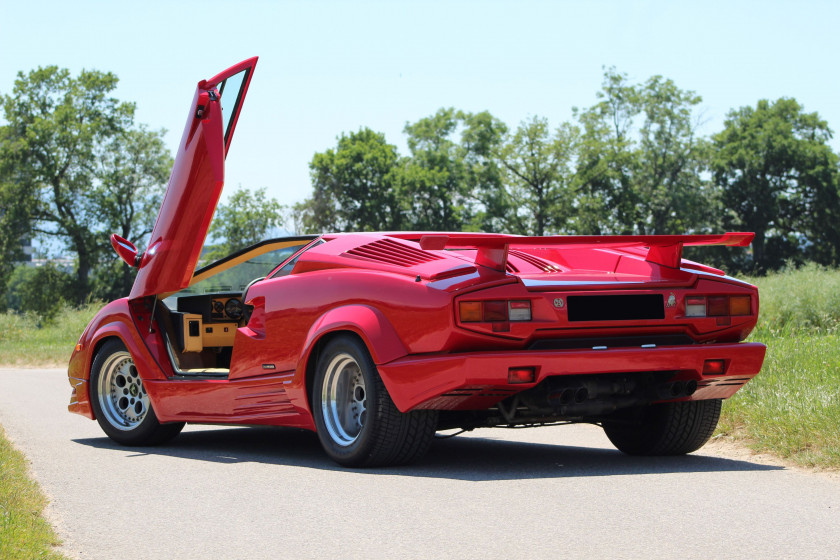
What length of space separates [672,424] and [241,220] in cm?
6751

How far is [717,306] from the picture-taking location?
5.46 m

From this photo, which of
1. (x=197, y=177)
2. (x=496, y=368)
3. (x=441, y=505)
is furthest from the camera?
(x=197, y=177)

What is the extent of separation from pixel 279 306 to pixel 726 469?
2678mm

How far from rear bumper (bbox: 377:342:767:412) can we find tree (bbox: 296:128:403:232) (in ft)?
225

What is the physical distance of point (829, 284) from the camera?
1908cm

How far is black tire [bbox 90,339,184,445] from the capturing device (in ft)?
23.3

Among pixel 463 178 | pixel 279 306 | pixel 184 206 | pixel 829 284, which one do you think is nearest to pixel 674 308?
pixel 279 306

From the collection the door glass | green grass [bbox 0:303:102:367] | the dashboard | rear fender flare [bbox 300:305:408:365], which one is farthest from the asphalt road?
green grass [bbox 0:303:102:367]

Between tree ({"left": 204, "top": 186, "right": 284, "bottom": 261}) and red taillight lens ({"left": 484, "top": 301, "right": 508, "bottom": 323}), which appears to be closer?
red taillight lens ({"left": 484, "top": 301, "right": 508, "bottom": 323})

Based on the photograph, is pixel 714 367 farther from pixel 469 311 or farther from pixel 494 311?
pixel 469 311

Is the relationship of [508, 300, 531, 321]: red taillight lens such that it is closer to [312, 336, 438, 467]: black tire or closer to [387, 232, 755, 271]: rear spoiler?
[387, 232, 755, 271]: rear spoiler

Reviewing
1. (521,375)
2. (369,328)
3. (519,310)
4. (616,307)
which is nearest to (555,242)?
(519,310)

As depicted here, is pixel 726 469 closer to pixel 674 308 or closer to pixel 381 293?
pixel 674 308

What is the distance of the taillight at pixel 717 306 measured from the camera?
537 centimetres
